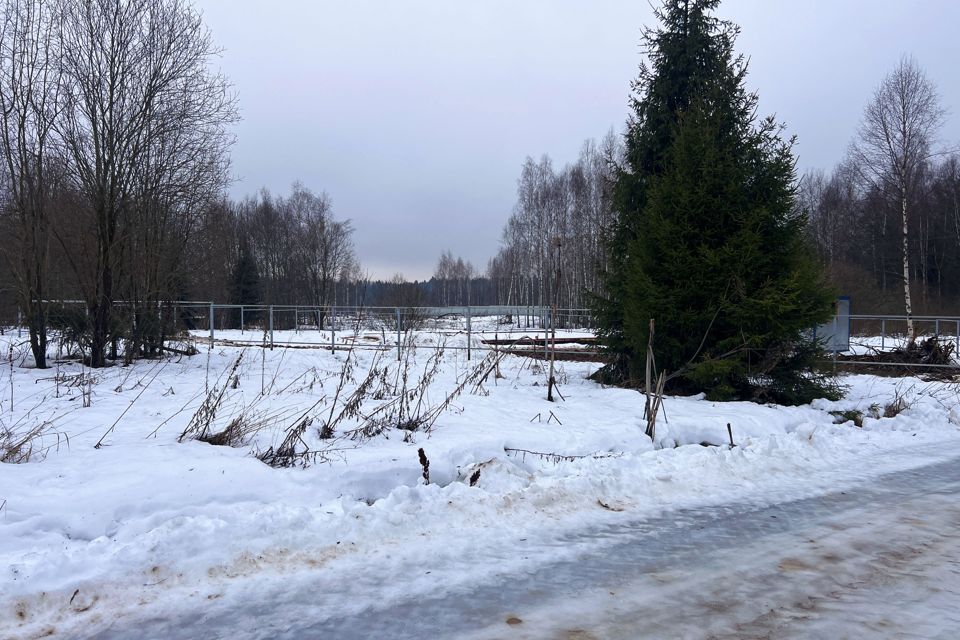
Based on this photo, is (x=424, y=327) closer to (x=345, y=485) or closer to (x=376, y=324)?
(x=376, y=324)

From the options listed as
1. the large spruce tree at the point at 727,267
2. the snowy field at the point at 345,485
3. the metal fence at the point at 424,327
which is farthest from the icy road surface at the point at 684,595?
the metal fence at the point at 424,327

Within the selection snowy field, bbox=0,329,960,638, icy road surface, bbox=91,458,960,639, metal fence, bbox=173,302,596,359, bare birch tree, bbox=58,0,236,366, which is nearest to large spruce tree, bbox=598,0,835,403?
snowy field, bbox=0,329,960,638

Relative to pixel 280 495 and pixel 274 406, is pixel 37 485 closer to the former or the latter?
pixel 280 495

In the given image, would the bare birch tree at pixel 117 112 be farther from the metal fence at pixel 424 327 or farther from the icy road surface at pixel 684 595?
the icy road surface at pixel 684 595

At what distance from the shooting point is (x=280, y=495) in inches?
186

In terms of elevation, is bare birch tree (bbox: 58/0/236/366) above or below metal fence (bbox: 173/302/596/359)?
above

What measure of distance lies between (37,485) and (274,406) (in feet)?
12.2

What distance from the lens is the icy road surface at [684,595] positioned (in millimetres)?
3082

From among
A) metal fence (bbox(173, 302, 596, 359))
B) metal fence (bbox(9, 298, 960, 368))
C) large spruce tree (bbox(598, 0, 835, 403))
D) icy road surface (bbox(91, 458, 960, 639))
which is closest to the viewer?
icy road surface (bbox(91, 458, 960, 639))

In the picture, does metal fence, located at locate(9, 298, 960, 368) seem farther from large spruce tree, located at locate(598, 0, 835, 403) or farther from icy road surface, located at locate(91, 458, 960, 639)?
icy road surface, located at locate(91, 458, 960, 639)

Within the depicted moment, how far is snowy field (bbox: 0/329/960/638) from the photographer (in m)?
3.53

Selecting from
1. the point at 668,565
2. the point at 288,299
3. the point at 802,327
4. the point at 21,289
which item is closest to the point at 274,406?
the point at 668,565

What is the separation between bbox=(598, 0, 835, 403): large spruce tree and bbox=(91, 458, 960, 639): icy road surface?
508 centimetres

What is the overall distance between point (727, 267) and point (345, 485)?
759 centimetres
